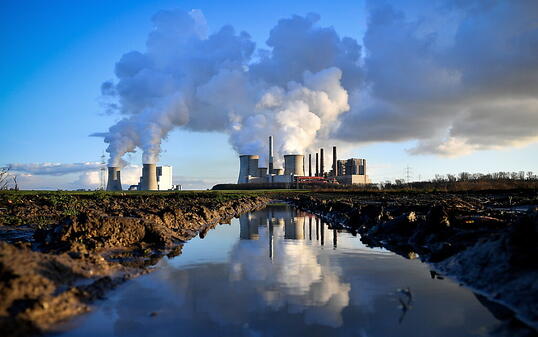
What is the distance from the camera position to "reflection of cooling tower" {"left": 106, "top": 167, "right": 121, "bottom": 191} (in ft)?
242

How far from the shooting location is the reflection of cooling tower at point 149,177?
70.9m

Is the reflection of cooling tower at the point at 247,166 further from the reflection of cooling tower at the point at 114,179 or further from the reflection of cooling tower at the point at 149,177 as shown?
the reflection of cooling tower at the point at 114,179

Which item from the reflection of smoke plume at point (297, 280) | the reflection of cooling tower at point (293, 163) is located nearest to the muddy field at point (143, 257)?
the reflection of smoke plume at point (297, 280)

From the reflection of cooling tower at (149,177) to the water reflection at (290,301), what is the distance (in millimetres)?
63728

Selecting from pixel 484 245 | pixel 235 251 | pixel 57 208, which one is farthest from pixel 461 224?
pixel 57 208

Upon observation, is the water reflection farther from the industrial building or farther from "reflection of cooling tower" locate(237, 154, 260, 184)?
"reflection of cooling tower" locate(237, 154, 260, 184)

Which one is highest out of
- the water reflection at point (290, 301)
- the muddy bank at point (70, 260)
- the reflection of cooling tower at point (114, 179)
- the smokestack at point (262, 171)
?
the smokestack at point (262, 171)

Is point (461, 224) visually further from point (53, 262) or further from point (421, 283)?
point (53, 262)

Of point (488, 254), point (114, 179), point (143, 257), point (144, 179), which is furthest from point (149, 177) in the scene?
point (488, 254)

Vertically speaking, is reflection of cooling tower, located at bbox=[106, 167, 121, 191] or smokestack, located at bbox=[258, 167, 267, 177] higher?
smokestack, located at bbox=[258, 167, 267, 177]

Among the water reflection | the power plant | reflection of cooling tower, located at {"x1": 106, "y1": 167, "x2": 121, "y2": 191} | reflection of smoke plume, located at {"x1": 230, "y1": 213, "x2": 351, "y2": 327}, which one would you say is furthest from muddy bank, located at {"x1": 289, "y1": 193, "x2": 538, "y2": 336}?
the power plant

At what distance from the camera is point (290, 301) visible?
5977mm

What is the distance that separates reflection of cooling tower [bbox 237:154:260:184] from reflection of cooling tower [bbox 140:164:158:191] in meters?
27.2

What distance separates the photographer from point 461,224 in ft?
36.9
